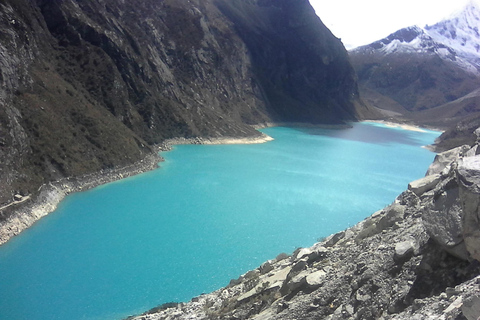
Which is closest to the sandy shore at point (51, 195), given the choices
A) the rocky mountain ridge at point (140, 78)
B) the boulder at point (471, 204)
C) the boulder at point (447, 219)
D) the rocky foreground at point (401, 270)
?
the rocky mountain ridge at point (140, 78)

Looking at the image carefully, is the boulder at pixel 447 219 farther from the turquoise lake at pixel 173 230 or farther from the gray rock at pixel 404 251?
the turquoise lake at pixel 173 230

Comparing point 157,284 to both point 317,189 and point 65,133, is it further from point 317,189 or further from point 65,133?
point 317,189

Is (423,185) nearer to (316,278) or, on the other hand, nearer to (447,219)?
(447,219)


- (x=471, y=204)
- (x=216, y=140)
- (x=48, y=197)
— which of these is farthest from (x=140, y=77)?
(x=471, y=204)

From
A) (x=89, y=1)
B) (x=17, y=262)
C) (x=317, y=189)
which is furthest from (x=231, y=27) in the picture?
(x=17, y=262)

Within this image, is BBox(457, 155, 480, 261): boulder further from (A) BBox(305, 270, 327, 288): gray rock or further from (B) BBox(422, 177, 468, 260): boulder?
(A) BBox(305, 270, 327, 288): gray rock

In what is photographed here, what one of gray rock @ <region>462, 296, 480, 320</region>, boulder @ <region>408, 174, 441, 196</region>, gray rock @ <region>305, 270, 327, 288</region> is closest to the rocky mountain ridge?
gray rock @ <region>305, 270, 327, 288</region>
